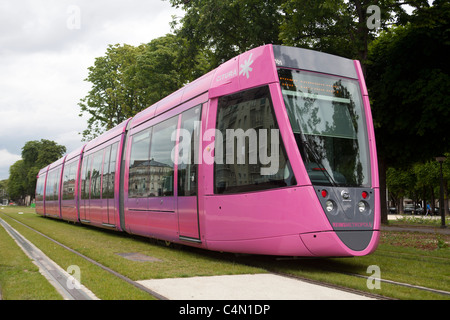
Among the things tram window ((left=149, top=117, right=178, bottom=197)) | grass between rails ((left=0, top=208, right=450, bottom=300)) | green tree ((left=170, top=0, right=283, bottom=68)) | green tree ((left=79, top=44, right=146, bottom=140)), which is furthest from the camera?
green tree ((left=79, top=44, right=146, bottom=140))

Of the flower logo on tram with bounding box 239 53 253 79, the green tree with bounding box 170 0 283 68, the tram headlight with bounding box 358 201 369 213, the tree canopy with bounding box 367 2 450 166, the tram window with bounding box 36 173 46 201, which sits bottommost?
the tram headlight with bounding box 358 201 369 213

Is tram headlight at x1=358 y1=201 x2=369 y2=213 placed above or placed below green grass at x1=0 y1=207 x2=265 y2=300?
above

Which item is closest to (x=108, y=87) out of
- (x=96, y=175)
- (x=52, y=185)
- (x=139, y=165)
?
(x=52, y=185)

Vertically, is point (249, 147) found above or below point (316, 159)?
above

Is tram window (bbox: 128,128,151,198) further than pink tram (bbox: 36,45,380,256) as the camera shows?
Yes

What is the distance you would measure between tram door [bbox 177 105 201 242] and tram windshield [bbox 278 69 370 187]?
2.27 meters

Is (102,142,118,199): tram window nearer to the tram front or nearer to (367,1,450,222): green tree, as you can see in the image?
the tram front

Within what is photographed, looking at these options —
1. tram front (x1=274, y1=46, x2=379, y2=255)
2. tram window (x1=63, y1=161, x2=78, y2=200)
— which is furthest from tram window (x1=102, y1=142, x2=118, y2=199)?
tram front (x1=274, y1=46, x2=379, y2=255)

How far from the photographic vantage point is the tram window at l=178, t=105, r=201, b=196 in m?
8.88

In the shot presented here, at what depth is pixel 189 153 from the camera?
9.10m

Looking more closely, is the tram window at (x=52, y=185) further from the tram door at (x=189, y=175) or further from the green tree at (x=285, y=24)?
the tram door at (x=189, y=175)

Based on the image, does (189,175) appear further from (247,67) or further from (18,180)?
(18,180)

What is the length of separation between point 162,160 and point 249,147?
11.3 feet

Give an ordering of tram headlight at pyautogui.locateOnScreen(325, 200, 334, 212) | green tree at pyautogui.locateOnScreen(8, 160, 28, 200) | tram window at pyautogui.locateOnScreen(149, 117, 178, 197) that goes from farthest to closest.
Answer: green tree at pyautogui.locateOnScreen(8, 160, 28, 200) < tram window at pyautogui.locateOnScreen(149, 117, 178, 197) < tram headlight at pyautogui.locateOnScreen(325, 200, 334, 212)
